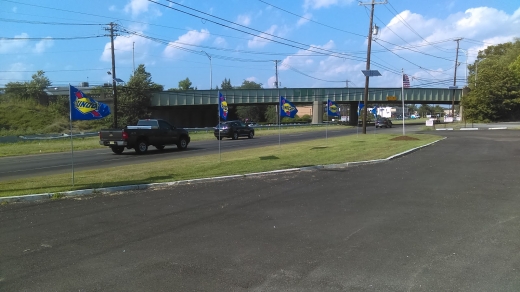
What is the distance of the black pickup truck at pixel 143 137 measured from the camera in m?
22.3

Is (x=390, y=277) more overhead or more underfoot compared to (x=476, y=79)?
more underfoot

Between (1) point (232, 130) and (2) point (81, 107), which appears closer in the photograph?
(2) point (81, 107)

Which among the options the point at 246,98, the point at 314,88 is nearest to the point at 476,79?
the point at 314,88

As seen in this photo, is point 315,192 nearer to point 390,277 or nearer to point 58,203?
point 390,277

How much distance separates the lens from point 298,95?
7331cm

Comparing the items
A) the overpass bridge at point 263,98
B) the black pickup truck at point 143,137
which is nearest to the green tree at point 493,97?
the overpass bridge at point 263,98

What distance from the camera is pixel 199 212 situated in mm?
7953

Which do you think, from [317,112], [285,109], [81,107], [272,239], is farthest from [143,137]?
[317,112]

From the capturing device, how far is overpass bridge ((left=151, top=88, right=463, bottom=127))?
6631 cm

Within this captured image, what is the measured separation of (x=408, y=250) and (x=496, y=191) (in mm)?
5376

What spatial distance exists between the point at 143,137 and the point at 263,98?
48393 mm

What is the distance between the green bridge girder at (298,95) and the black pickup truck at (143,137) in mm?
39787

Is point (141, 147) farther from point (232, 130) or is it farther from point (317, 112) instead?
point (317, 112)

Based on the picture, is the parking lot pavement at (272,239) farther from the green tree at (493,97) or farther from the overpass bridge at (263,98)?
the green tree at (493,97)
